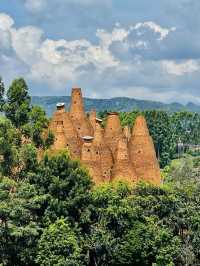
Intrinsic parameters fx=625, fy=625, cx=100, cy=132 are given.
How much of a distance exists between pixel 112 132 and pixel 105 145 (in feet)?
5.20

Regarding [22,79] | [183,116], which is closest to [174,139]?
[183,116]

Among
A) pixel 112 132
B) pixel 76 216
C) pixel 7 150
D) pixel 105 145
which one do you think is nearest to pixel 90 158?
pixel 105 145

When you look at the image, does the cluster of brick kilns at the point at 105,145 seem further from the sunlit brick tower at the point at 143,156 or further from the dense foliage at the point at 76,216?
the dense foliage at the point at 76,216

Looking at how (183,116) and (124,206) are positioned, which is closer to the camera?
(124,206)

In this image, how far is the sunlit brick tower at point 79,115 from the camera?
46.6 metres

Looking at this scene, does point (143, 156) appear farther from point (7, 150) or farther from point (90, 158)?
point (7, 150)

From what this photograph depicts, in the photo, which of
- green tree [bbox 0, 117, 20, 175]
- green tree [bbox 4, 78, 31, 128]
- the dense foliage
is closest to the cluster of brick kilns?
the dense foliage

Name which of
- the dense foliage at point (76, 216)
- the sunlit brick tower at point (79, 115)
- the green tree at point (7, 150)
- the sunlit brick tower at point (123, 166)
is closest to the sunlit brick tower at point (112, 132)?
the sunlit brick tower at point (79, 115)

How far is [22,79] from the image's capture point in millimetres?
48062

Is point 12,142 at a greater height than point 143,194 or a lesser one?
greater

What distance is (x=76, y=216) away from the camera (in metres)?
42.1

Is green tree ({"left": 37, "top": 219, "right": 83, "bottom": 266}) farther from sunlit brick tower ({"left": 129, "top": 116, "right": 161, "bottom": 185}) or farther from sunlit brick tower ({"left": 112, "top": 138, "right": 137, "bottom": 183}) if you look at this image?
sunlit brick tower ({"left": 129, "top": 116, "right": 161, "bottom": 185})

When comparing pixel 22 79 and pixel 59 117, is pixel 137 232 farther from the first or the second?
pixel 22 79

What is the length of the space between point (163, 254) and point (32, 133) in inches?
497
